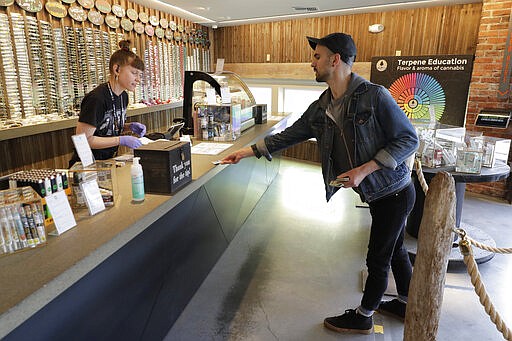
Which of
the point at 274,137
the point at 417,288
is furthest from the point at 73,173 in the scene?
the point at 417,288

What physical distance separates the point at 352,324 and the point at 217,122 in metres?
2.02

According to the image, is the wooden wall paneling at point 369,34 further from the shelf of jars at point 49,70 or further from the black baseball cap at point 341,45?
the black baseball cap at point 341,45

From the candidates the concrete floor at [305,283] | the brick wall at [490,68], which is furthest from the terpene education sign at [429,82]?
the concrete floor at [305,283]

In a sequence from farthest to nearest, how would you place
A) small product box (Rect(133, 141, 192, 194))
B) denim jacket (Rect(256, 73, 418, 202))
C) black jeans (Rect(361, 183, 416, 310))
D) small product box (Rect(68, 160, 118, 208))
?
black jeans (Rect(361, 183, 416, 310)) < denim jacket (Rect(256, 73, 418, 202)) < small product box (Rect(133, 141, 192, 194)) < small product box (Rect(68, 160, 118, 208))

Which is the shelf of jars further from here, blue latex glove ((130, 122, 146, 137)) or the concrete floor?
the concrete floor

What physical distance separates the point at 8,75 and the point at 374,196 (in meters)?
3.78

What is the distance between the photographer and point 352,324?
2412 mm

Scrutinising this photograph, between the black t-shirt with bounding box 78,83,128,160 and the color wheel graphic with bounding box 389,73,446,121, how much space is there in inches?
170

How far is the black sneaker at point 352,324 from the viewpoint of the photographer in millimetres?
2404

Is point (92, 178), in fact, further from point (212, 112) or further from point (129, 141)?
point (212, 112)

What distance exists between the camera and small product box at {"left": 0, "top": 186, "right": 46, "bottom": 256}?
1.27m

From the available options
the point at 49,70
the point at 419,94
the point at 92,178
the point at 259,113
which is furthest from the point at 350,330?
the point at 419,94

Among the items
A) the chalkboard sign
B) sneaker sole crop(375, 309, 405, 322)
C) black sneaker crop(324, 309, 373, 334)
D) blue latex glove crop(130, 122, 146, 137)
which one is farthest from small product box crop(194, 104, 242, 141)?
the chalkboard sign

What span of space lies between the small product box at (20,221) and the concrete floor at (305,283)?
132 centimetres
